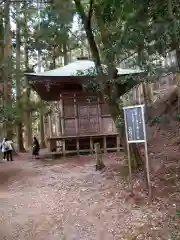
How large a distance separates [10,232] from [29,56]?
70.0 feet

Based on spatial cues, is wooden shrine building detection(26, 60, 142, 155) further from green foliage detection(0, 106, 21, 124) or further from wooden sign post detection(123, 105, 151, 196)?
wooden sign post detection(123, 105, 151, 196)

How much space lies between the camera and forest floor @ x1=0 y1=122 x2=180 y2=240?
22.3 feet

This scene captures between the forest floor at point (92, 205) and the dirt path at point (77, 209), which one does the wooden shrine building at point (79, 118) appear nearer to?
the forest floor at point (92, 205)

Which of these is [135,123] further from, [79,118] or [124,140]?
[79,118]

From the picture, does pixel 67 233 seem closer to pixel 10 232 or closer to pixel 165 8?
pixel 10 232

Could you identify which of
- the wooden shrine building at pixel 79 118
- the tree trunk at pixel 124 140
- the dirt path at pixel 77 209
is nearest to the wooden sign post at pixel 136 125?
the dirt path at pixel 77 209

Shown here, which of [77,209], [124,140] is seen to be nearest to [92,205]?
[77,209]

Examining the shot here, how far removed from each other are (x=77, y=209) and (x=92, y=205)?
408 mm

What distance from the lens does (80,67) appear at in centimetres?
1750

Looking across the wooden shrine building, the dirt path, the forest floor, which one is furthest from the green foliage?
the wooden shrine building

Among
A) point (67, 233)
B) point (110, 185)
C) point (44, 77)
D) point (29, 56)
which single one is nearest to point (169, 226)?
point (67, 233)

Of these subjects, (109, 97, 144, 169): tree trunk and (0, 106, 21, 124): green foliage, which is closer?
(109, 97, 144, 169): tree trunk

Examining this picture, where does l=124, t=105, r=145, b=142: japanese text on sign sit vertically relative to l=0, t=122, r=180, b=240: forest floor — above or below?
above

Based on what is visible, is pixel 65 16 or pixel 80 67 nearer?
pixel 65 16
